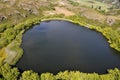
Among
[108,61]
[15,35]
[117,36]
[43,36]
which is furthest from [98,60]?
[15,35]

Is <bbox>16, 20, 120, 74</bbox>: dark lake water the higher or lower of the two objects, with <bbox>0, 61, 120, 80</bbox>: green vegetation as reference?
lower

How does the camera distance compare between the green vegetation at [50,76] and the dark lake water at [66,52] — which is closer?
the green vegetation at [50,76]

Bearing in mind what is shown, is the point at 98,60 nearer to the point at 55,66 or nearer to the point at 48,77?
the point at 55,66

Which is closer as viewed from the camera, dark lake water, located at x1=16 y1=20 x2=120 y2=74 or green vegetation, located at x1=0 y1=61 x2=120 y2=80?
green vegetation, located at x1=0 y1=61 x2=120 y2=80

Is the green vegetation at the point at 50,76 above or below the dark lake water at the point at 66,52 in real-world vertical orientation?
above

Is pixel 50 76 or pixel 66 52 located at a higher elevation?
pixel 50 76

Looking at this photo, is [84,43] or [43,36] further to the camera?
[43,36]

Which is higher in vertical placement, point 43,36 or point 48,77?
point 48,77

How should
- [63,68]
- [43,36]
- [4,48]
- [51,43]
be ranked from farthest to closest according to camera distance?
1. [43,36]
2. [51,43]
3. [4,48]
4. [63,68]
